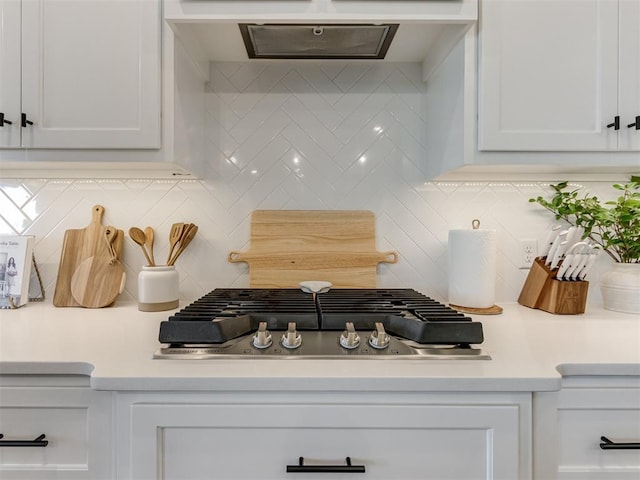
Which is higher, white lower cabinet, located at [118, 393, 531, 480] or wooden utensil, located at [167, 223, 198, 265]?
wooden utensil, located at [167, 223, 198, 265]

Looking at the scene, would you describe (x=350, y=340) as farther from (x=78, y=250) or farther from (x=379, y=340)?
(x=78, y=250)

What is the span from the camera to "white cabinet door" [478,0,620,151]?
1142 mm

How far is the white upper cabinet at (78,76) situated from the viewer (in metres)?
1.14

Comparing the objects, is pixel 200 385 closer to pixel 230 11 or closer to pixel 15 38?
pixel 230 11

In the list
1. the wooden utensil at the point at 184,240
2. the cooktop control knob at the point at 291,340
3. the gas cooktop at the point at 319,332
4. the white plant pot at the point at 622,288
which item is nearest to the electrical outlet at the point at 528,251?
the white plant pot at the point at 622,288

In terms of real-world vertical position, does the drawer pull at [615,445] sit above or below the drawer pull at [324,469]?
above

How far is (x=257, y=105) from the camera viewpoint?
4.99 feet

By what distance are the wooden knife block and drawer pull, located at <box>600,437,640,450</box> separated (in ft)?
1.75

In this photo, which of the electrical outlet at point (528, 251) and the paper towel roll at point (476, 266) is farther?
the electrical outlet at point (528, 251)

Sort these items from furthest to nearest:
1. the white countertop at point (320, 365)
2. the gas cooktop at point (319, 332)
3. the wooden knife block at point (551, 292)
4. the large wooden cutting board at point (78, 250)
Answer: the large wooden cutting board at point (78, 250)
the wooden knife block at point (551, 292)
the gas cooktop at point (319, 332)
the white countertop at point (320, 365)

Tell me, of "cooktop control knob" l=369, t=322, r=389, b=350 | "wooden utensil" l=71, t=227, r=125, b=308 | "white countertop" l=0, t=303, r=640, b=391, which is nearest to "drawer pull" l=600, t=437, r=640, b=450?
"white countertop" l=0, t=303, r=640, b=391

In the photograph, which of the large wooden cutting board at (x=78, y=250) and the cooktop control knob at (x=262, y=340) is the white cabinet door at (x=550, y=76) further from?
the large wooden cutting board at (x=78, y=250)

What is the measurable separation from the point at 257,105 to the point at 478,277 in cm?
108

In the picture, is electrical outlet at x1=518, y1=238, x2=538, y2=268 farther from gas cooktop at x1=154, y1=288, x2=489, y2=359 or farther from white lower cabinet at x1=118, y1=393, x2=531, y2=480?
white lower cabinet at x1=118, y1=393, x2=531, y2=480
